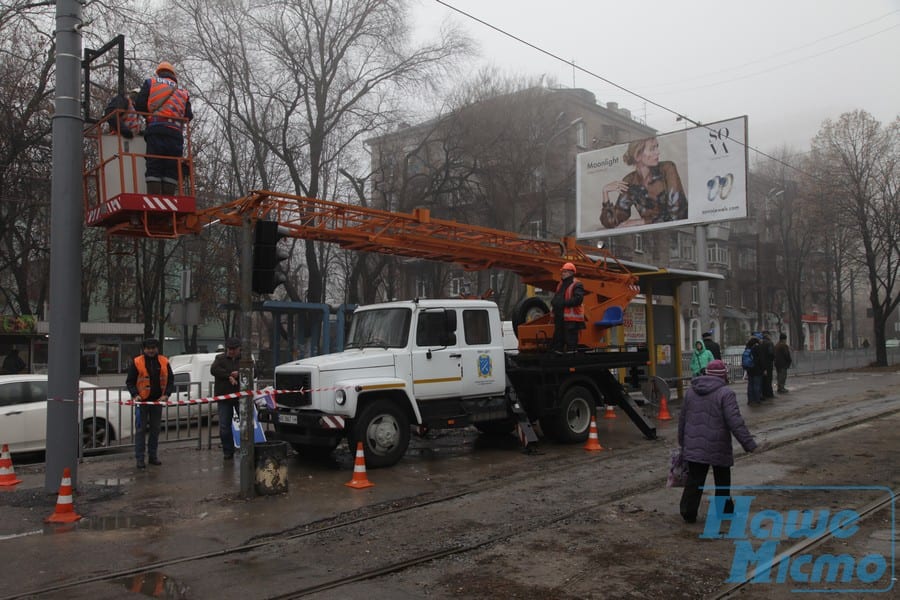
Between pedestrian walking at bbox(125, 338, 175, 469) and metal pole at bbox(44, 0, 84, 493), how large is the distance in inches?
60.0

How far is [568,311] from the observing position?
12953 mm

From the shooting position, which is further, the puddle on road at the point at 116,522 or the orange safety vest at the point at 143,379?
the orange safety vest at the point at 143,379

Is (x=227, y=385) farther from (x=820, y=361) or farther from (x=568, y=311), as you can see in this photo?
(x=820, y=361)

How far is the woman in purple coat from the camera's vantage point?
6.95 metres

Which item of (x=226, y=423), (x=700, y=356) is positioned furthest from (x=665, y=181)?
(x=226, y=423)

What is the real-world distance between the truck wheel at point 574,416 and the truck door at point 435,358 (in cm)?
216

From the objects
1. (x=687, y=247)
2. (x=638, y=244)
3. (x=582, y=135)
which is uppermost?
(x=582, y=135)

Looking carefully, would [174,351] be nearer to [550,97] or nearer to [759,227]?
[550,97]

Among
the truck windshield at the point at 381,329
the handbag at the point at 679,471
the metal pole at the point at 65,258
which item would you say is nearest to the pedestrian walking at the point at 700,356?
the truck windshield at the point at 381,329

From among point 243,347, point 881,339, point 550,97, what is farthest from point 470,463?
point 881,339

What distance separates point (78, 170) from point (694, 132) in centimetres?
2093

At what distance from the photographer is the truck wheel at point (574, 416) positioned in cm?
1266

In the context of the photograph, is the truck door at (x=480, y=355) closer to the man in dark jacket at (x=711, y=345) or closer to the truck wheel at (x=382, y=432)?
the truck wheel at (x=382, y=432)

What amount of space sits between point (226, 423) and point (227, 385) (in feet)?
2.04
